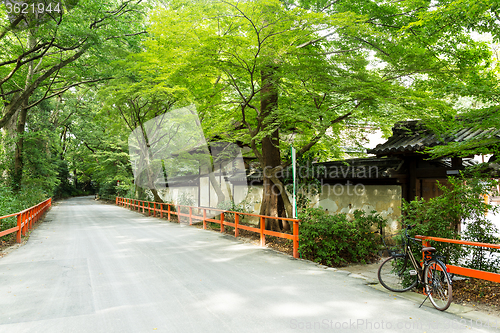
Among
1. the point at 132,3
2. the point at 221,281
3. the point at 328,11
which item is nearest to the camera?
the point at 221,281

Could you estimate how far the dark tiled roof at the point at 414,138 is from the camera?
298 inches

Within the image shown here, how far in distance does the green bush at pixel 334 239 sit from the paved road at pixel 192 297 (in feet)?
1.66

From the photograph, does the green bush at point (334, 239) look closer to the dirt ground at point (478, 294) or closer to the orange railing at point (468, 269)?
the orange railing at point (468, 269)

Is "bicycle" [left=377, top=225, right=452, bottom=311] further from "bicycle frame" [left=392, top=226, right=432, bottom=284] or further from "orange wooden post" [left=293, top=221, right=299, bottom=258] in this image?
"orange wooden post" [left=293, top=221, right=299, bottom=258]

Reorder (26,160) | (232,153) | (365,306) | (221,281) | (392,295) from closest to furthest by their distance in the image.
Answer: (365,306), (392,295), (221,281), (232,153), (26,160)

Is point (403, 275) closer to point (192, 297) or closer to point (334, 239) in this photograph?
point (334, 239)

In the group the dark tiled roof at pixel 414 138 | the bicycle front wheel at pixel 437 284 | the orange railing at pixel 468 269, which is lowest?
the bicycle front wheel at pixel 437 284

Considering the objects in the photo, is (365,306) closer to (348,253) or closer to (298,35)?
(348,253)

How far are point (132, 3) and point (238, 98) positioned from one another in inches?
336

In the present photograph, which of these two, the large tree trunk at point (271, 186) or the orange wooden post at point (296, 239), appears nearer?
the orange wooden post at point (296, 239)

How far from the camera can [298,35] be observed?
26.8 feet

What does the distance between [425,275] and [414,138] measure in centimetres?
470

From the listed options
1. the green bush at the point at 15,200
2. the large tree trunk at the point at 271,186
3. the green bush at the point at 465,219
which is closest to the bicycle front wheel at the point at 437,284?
the green bush at the point at 465,219

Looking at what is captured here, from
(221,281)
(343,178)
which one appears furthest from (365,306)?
(343,178)
